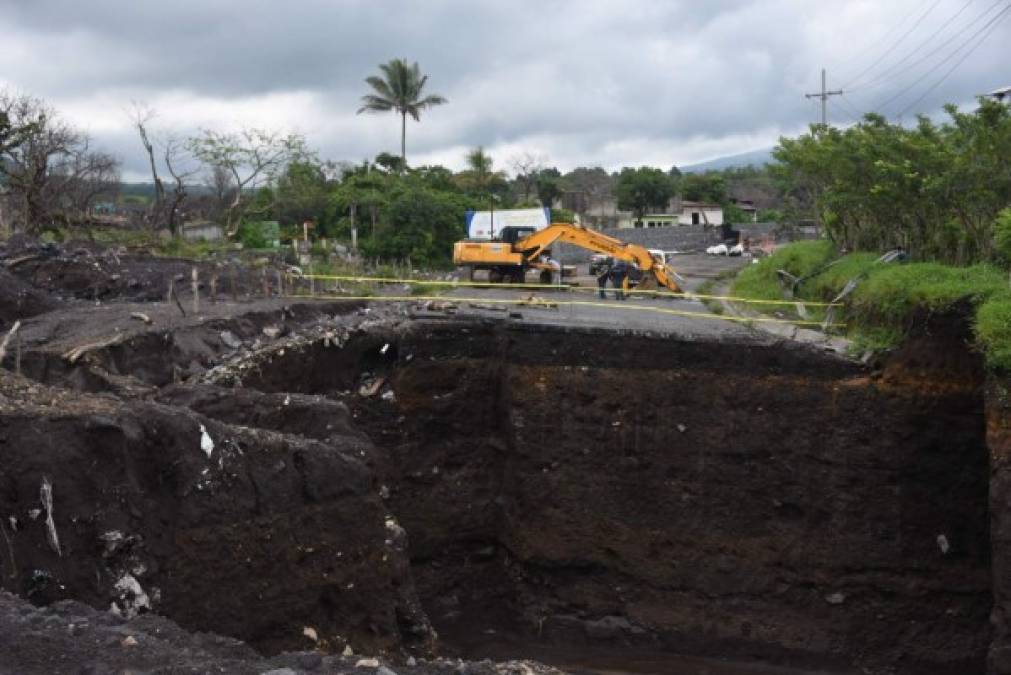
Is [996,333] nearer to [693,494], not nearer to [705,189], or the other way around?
[693,494]

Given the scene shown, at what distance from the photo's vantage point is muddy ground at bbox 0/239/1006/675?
984 cm

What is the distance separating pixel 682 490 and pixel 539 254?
12585 mm

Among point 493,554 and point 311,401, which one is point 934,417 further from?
point 311,401

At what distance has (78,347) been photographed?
12.1m

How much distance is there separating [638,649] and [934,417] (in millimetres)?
5091

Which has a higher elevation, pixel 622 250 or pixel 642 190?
pixel 642 190

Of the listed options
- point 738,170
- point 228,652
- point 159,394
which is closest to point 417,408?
point 159,394

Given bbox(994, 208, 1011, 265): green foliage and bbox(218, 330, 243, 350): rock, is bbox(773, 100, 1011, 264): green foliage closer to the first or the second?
bbox(994, 208, 1011, 265): green foliage

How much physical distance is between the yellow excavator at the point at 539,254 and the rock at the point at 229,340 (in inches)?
446

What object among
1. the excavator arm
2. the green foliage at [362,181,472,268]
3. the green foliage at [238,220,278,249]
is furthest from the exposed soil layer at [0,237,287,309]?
the green foliage at [362,181,472,268]

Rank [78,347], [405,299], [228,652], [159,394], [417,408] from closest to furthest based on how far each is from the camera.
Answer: [228,652]
[159,394]
[78,347]
[417,408]
[405,299]

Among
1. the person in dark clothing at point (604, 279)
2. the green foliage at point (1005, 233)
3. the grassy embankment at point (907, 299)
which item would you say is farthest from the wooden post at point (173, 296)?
the green foliage at point (1005, 233)

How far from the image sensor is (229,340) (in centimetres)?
1397

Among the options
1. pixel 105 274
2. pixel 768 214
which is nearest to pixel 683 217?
pixel 768 214
